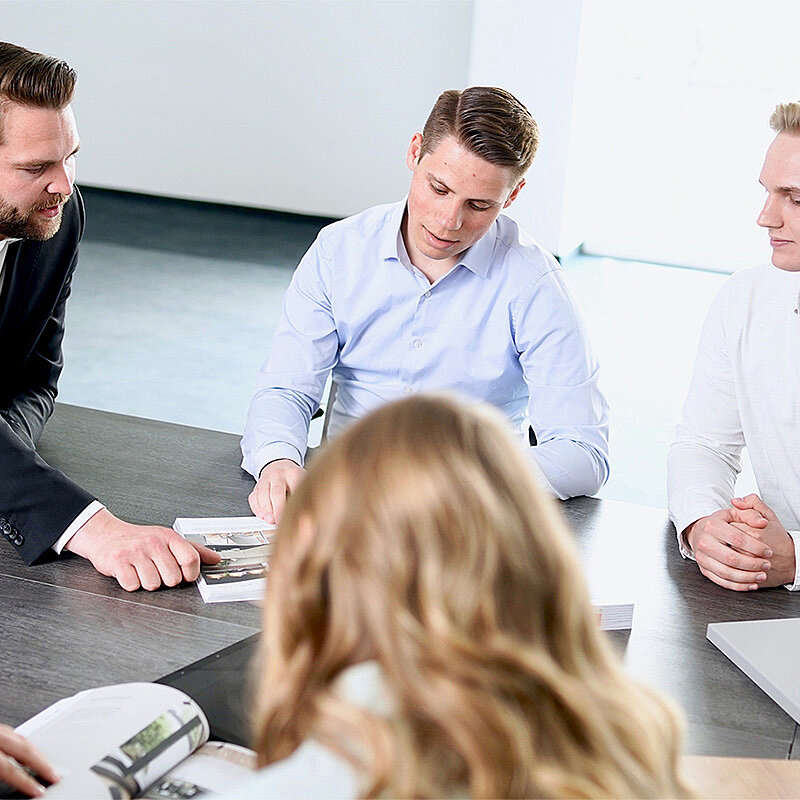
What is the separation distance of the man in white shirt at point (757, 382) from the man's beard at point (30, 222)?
4.46 feet

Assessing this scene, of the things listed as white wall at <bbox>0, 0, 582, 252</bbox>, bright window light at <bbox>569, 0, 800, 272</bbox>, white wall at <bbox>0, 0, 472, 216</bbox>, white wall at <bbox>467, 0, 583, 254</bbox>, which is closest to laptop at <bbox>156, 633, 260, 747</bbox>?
white wall at <bbox>467, 0, 583, 254</bbox>

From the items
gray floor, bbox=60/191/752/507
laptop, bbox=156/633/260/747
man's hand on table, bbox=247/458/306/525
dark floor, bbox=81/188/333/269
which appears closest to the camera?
laptop, bbox=156/633/260/747

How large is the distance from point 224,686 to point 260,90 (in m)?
6.60

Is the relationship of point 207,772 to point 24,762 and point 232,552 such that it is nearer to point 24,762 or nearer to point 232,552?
point 24,762

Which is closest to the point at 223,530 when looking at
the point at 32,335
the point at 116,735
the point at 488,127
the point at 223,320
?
the point at 116,735

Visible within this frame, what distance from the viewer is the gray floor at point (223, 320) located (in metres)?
4.94

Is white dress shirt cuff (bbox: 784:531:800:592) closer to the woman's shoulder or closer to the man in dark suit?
the man in dark suit

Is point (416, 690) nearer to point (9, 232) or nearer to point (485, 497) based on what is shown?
point (485, 497)

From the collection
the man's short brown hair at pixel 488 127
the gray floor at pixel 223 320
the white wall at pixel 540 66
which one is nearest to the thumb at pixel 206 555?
the man's short brown hair at pixel 488 127

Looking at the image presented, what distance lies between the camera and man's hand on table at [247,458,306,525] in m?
1.97

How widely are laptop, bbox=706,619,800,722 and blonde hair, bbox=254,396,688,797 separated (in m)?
0.74

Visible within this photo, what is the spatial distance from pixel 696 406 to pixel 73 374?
11.7ft

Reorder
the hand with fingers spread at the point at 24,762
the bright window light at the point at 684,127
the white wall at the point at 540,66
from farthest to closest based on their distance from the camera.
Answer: the bright window light at the point at 684,127 → the white wall at the point at 540,66 → the hand with fingers spread at the point at 24,762

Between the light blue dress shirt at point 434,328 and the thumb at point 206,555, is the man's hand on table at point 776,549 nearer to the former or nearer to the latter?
the light blue dress shirt at point 434,328
